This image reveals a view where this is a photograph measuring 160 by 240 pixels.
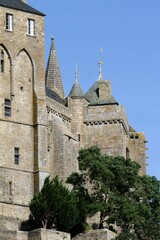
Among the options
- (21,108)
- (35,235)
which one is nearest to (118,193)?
(35,235)

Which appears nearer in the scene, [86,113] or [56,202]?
[56,202]

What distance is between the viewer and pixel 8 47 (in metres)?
90.2

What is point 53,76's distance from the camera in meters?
108

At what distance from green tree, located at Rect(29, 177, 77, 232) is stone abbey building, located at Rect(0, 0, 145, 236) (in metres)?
2.72

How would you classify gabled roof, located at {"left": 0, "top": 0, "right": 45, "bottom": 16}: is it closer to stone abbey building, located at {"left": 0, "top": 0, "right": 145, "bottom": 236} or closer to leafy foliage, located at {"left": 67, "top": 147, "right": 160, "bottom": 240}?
stone abbey building, located at {"left": 0, "top": 0, "right": 145, "bottom": 236}

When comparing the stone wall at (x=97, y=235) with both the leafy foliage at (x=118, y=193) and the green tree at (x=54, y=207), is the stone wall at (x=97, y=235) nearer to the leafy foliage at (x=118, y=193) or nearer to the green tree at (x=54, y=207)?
the leafy foliage at (x=118, y=193)

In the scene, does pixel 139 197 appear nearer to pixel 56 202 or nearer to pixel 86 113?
pixel 56 202

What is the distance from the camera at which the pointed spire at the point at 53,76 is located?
10644 centimetres

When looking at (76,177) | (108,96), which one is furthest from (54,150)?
(108,96)

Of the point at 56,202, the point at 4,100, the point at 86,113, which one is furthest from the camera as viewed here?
the point at 86,113

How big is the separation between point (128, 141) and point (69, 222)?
803 inches

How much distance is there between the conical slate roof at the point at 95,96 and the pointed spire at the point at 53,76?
3.39 meters

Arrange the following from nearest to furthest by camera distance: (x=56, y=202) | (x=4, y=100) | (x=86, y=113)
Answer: (x=56, y=202) < (x=4, y=100) < (x=86, y=113)

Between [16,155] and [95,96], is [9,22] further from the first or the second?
[95,96]
